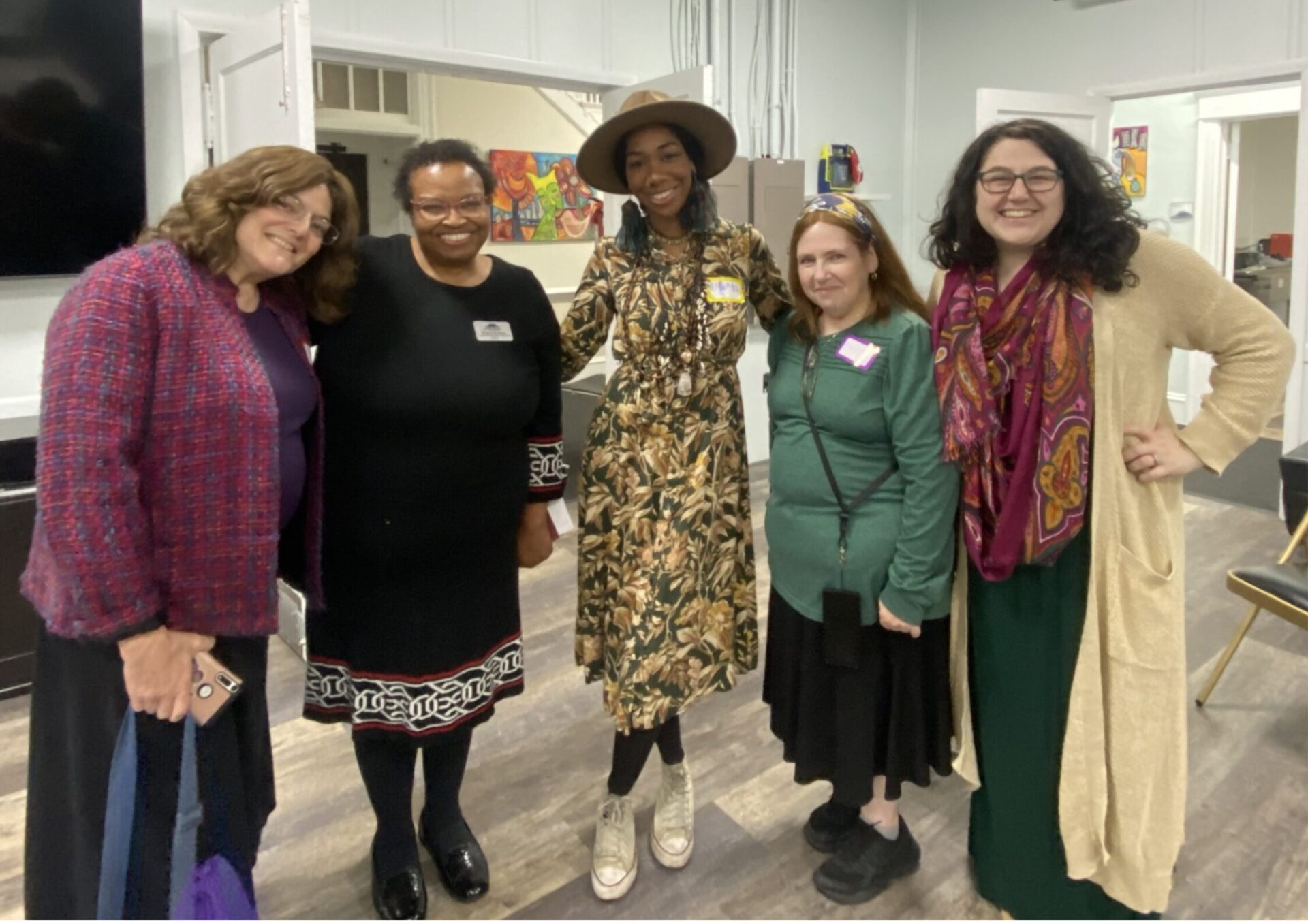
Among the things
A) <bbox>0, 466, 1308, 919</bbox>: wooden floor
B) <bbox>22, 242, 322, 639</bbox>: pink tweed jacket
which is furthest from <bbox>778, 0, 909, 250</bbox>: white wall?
<bbox>22, 242, 322, 639</bbox>: pink tweed jacket

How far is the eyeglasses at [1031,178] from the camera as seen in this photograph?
1527mm

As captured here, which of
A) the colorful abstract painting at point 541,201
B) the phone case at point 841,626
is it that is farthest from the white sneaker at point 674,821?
the colorful abstract painting at point 541,201

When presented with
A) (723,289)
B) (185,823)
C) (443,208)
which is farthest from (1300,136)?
(185,823)

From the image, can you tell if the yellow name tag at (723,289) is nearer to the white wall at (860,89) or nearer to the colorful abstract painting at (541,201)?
the white wall at (860,89)

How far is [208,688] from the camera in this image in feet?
4.50

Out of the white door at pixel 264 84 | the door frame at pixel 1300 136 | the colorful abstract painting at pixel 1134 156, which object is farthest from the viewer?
the colorful abstract painting at pixel 1134 156

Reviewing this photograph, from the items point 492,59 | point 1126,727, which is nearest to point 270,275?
point 1126,727

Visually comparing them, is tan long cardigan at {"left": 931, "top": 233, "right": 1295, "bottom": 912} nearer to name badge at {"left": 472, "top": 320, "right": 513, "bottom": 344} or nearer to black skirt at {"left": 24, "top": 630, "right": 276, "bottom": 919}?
name badge at {"left": 472, "top": 320, "right": 513, "bottom": 344}

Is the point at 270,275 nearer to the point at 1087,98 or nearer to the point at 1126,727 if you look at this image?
the point at 1126,727

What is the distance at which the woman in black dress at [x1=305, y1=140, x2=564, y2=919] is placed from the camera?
5.23 ft

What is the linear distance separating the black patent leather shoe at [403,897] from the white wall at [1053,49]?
367cm

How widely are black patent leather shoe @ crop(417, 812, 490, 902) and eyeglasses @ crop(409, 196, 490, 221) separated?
4.25 ft

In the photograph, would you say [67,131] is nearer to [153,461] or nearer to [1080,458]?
[153,461]

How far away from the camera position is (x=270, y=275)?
141cm
